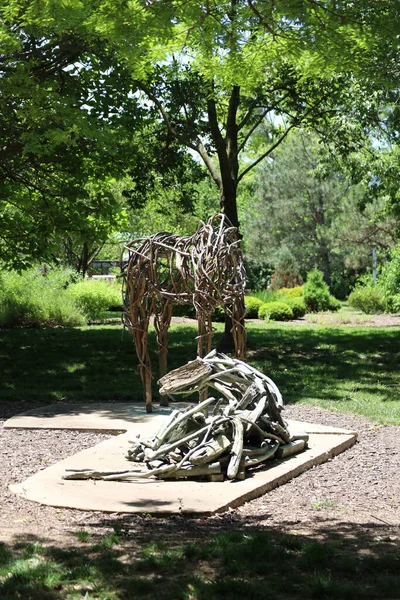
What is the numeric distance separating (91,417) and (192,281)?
224 cm

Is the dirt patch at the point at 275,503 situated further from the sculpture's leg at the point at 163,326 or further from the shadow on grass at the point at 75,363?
the shadow on grass at the point at 75,363

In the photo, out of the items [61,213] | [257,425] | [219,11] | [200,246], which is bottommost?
[257,425]

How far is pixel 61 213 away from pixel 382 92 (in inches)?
266

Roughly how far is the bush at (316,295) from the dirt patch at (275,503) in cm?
2028

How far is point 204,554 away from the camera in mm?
4590

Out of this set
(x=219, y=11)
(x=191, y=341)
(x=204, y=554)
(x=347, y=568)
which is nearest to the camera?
(x=347, y=568)

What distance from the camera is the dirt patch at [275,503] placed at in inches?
213

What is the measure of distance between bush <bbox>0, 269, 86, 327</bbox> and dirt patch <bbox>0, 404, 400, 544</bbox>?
1332 cm

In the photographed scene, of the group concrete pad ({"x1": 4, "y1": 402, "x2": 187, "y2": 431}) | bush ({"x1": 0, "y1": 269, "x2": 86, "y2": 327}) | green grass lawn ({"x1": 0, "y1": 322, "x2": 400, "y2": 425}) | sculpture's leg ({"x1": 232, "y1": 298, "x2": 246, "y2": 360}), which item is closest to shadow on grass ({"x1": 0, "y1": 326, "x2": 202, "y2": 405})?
green grass lawn ({"x1": 0, "y1": 322, "x2": 400, "y2": 425})

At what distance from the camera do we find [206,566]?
14.4 feet

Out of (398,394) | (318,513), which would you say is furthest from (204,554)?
(398,394)

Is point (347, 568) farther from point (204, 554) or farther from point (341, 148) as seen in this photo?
point (341, 148)

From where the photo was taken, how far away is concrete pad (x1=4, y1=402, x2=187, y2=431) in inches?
360

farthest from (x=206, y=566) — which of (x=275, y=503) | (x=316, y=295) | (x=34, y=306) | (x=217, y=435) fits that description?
(x=316, y=295)
